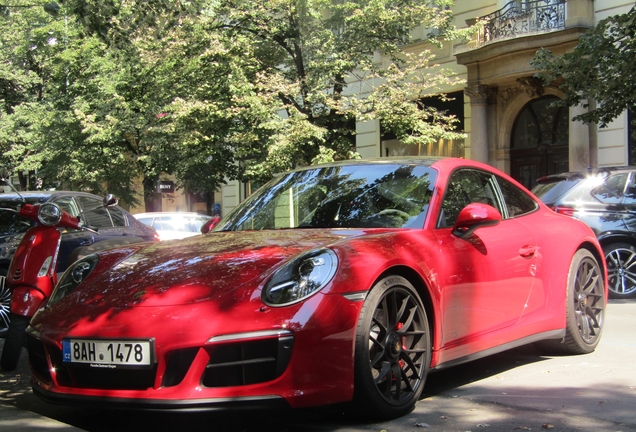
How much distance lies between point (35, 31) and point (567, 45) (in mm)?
16446

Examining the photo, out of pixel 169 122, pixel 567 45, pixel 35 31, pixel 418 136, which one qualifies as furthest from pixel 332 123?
pixel 35 31

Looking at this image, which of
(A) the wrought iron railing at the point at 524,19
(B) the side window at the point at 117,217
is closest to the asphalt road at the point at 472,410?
(B) the side window at the point at 117,217

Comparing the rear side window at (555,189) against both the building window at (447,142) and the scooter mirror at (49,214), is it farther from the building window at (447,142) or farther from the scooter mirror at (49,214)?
the building window at (447,142)

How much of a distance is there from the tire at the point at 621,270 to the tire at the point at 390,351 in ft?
23.4

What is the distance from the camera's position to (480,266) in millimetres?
4777

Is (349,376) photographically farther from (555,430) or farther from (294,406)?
(555,430)

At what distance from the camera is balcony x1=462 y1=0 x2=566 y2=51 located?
59.5 feet

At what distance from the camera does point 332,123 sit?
18.6 meters

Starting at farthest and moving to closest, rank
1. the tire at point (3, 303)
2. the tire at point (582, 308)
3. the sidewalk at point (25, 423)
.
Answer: the tire at point (3, 303)
the tire at point (582, 308)
the sidewalk at point (25, 423)

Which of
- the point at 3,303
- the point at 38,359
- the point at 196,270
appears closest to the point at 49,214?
the point at 38,359

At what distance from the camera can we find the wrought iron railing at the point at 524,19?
18.1 meters

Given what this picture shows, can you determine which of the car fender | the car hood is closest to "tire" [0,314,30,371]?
the car fender

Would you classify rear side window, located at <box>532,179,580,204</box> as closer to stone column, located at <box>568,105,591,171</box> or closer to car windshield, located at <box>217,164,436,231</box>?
car windshield, located at <box>217,164,436,231</box>

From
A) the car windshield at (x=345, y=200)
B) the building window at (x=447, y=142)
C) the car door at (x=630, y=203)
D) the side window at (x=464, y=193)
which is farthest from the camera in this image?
the building window at (x=447, y=142)
